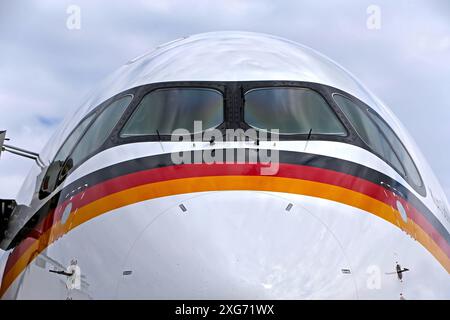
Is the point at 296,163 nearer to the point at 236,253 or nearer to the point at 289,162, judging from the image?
the point at 289,162

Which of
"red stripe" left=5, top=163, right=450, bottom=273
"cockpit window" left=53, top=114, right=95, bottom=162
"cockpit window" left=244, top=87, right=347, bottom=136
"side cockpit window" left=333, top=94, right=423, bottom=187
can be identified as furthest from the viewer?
"cockpit window" left=53, top=114, right=95, bottom=162

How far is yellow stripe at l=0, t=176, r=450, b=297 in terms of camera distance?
5207mm

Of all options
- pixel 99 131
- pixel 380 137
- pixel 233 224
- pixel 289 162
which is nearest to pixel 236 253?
pixel 233 224

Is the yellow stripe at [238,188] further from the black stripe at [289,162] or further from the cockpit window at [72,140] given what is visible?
the cockpit window at [72,140]

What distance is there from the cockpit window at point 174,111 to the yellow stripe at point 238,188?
829 millimetres

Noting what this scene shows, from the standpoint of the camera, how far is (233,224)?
487 centimetres

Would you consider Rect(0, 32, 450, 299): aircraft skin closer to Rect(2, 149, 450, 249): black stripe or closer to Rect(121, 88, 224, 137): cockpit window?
Rect(2, 149, 450, 249): black stripe

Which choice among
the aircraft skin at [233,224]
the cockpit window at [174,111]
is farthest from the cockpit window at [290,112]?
the cockpit window at [174,111]

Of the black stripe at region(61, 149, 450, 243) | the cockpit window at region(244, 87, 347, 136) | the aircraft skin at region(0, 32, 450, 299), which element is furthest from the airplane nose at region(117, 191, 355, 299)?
the cockpit window at region(244, 87, 347, 136)

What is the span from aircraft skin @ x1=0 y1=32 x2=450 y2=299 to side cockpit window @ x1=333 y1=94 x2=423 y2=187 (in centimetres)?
14

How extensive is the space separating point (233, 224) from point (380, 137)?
2.28 meters
